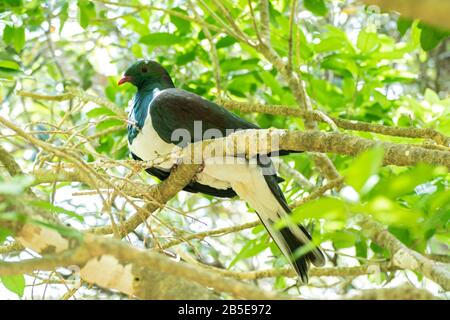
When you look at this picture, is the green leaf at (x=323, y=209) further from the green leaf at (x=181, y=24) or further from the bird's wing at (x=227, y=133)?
the green leaf at (x=181, y=24)

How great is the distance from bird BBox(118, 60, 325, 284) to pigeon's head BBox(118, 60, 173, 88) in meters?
0.33

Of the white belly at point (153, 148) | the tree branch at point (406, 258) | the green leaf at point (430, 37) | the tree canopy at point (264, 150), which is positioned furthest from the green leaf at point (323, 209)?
the white belly at point (153, 148)

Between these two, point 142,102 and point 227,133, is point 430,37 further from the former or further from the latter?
point 142,102

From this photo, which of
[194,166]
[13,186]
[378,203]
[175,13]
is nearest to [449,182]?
[194,166]

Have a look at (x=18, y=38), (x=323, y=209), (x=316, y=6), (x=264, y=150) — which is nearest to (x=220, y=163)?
(x=264, y=150)

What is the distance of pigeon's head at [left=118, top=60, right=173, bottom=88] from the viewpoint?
3.20 meters

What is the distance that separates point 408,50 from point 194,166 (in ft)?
4.27

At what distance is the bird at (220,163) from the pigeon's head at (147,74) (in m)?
0.33

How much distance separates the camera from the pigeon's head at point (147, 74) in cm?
320

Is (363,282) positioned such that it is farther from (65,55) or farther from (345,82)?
(65,55)

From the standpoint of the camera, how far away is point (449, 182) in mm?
2590

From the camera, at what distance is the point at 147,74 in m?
3.22
